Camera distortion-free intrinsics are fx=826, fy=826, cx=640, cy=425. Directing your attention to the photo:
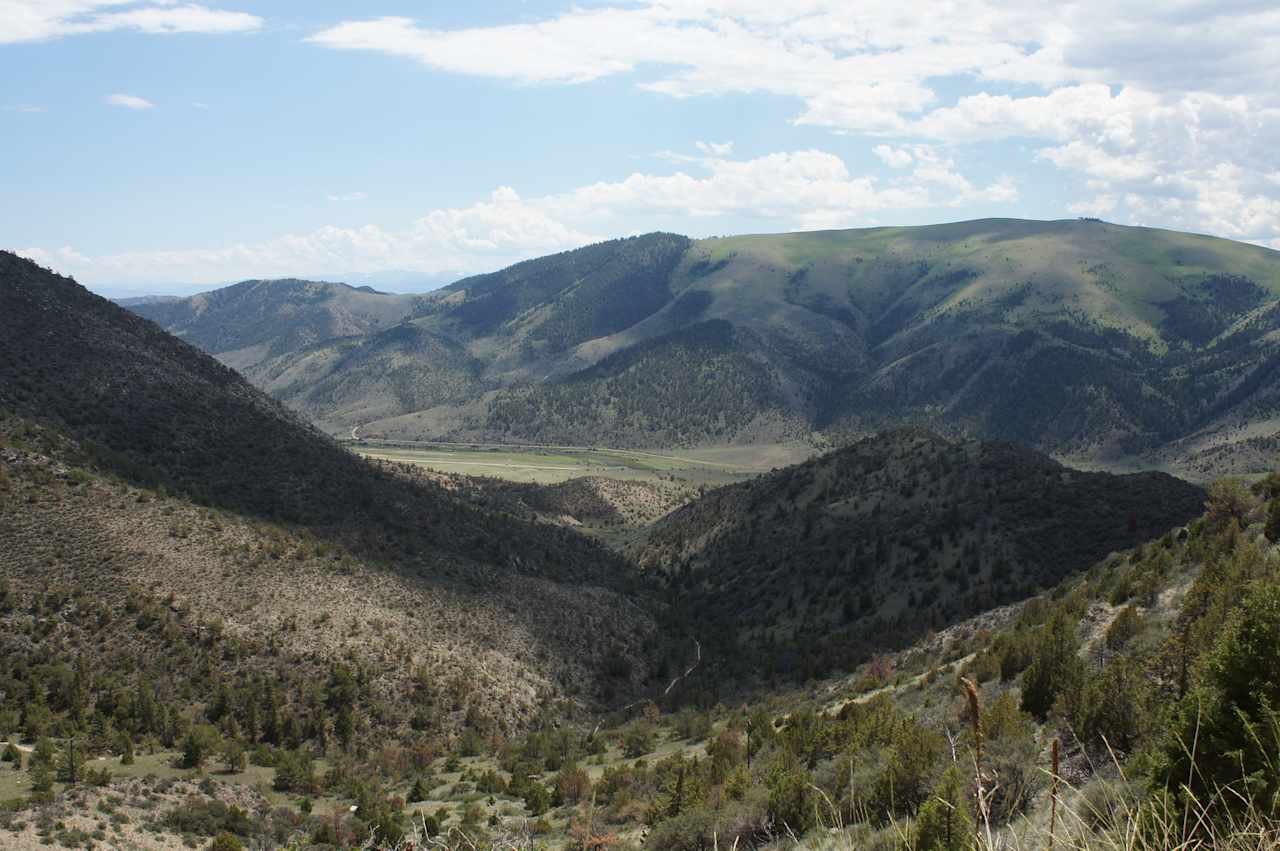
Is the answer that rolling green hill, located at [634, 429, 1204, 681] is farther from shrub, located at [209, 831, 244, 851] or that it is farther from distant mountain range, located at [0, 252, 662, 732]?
shrub, located at [209, 831, 244, 851]

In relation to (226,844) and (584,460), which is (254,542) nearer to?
(226,844)

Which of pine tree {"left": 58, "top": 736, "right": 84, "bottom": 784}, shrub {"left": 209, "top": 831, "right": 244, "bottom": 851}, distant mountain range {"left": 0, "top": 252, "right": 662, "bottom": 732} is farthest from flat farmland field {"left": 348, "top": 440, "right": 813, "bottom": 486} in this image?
shrub {"left": 209, "top": 831, "right": 244, "bottom": 851}

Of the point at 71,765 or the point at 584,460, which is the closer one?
the point at 71,765

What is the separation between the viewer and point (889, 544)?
5778cm

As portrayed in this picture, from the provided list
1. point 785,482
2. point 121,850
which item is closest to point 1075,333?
point 785,482

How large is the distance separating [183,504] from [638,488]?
77972 millimetres

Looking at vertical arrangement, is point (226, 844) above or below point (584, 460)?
above

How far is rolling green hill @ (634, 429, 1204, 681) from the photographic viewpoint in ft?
158

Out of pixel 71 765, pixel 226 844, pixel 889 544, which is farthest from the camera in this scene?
pixel 889 544

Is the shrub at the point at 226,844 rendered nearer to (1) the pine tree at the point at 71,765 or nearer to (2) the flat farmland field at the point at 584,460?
(1) the pine tree at the point at 71,765

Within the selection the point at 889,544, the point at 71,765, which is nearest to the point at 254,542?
the point at 71,765

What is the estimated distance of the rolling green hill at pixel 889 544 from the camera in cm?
4816

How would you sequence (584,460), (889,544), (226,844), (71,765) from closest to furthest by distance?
(226,844) → (71,765) → (889,544) → (584,460)

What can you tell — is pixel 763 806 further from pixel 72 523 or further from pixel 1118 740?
pixel 72 523
